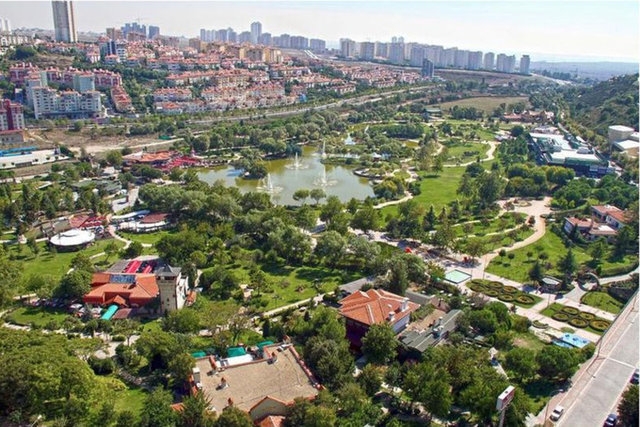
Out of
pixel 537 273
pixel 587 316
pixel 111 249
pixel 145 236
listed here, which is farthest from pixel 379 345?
pixel 145 236

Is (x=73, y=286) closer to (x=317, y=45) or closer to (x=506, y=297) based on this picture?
(x=506, y=297)

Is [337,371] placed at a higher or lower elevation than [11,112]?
lower

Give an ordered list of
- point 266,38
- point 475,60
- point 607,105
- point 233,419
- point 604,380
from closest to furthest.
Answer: point 233,419 → point 604,380 → point 607,105 → point 475,60 → point 266,38

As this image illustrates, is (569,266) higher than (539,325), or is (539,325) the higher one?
(569,266)

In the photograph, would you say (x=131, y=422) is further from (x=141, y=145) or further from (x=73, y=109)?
(x=73, y=109)

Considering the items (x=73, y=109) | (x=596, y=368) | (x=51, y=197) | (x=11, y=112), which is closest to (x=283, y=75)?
(x=73, y=109)

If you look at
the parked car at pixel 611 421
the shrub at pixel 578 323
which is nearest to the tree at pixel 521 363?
the parked car at pixel 611 421

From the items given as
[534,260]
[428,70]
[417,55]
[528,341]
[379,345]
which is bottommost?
[528,341]
